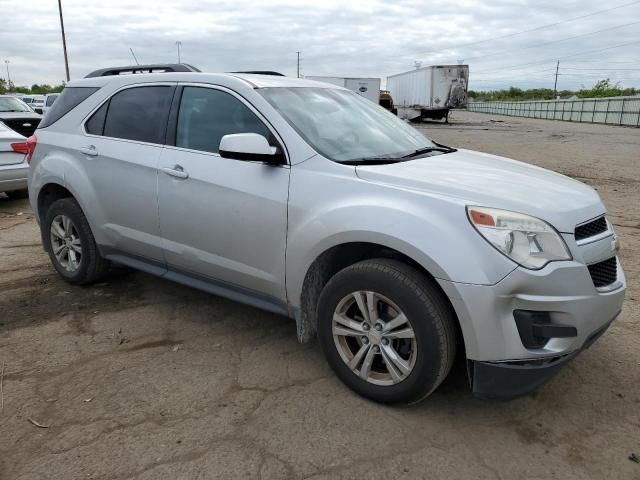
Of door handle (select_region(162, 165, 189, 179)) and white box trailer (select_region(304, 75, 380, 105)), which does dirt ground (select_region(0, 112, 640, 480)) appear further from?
white box trailer (select_region(304, 75, 380, 105))

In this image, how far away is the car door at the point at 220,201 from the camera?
309cm

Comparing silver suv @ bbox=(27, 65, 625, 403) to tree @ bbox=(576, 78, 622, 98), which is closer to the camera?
silver suv @ bbox=(27, 65, 625, 403)

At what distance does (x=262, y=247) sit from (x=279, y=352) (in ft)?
2.51

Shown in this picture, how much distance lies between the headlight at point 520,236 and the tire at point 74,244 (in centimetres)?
313

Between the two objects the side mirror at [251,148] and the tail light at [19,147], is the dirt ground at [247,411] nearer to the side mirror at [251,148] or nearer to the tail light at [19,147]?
the side mirror at [251,148]

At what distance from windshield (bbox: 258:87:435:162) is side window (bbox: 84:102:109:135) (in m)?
1.52

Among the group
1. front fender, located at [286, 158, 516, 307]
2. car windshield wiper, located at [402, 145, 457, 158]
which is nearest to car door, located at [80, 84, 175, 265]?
front fender, located at [286, 158, 516, 307]

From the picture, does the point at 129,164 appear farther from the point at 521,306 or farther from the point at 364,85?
the point at 364,85

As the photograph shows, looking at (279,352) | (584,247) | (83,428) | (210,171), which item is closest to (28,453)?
(83,428)

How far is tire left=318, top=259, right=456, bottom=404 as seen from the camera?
99.6 inches

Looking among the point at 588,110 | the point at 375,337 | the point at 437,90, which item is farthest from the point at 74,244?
the point at 588,110

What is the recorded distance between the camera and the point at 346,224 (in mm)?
2738

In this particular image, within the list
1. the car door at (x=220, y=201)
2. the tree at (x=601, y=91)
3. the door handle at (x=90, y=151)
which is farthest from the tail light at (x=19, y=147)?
the tree at (x=601, y=91)

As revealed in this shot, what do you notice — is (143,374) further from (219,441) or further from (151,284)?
(151,284)
